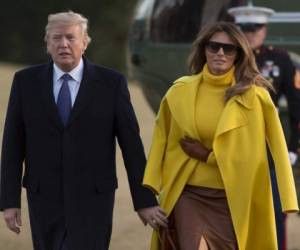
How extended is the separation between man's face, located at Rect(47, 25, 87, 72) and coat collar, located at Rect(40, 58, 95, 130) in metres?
0.10

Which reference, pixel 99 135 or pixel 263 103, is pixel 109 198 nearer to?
pixel 99 135

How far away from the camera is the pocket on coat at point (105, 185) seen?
475 centimetres

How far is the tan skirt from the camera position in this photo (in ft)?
15.2

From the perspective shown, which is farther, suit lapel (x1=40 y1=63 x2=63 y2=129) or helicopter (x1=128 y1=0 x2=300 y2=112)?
helicopter (x1=128 y1=0 x2=300 y2=112)

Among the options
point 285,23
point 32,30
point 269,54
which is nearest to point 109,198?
point 269,54

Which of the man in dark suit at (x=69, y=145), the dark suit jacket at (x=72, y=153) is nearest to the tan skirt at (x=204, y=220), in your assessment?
the man in dark suit at (x=69, y=145)

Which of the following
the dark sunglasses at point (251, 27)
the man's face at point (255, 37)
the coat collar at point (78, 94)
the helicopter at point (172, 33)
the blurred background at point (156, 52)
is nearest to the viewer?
the coat collar at point (78, 94)

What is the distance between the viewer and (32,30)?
2866 centimetres

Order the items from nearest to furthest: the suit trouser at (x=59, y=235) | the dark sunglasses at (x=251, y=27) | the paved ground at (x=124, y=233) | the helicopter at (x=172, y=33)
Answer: the suit trouser at (x=59, y=235)
the dark sunglasses at (x=251, y=27)
the paved ground at (x=124, y=233)
the helicopter at (x=172, y=33)

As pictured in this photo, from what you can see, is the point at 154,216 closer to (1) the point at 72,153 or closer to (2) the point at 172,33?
(1) the point at 72,153

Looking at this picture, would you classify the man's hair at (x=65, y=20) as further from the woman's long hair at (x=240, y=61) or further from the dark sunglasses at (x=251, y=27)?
the dark sunglasses at (x=251, y=27)

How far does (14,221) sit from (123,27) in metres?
24.5

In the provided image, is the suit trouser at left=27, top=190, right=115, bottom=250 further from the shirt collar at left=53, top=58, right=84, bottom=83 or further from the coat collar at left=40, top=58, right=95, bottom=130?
the shirt collar at left=53, top=58, right=84, bottom=83

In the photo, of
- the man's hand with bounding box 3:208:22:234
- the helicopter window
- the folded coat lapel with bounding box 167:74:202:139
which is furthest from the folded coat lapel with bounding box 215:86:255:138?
the helicopter window
